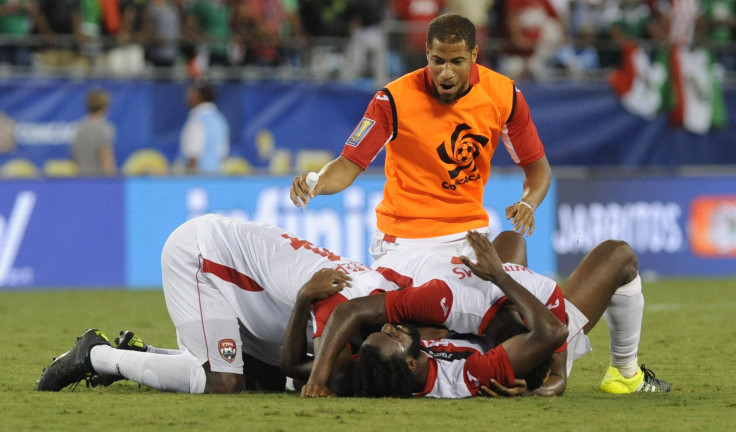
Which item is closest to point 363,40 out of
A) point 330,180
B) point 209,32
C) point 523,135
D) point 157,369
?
point 209,32

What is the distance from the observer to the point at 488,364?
226 inches

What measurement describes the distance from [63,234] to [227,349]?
697 centimetres

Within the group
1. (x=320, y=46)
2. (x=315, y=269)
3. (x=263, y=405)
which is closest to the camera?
(x=263, y=405)

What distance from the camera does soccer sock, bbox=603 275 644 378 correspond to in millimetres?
6402

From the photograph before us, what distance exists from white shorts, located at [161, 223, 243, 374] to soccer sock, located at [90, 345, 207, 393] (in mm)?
78

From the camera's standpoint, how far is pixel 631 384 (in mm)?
6348

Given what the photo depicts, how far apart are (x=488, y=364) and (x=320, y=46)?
10130 mm

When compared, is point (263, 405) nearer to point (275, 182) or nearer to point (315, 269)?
point (315, 269)

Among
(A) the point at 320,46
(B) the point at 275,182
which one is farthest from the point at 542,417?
(A) the point at 320,46

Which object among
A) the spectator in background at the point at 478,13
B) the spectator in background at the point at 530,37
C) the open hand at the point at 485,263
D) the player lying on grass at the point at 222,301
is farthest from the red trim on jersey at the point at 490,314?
the spectator in background at the point at 530,37

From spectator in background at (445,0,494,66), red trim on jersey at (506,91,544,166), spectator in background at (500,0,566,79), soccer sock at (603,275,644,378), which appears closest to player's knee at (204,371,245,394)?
soccer sock at (603,275,644,378)

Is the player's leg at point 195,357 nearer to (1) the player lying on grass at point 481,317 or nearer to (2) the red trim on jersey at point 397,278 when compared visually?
(1) the player lying on grass at point 481,317

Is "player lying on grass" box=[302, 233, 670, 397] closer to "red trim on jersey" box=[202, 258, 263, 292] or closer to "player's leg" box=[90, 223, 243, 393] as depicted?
"player's leg" box=[90, 223, 243, 393]

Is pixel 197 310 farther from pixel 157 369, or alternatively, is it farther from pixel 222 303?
pixel 157 369
